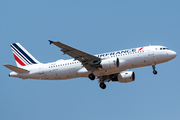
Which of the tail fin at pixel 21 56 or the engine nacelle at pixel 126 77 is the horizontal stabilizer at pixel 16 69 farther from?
the engine nacelle at pixel 126 77

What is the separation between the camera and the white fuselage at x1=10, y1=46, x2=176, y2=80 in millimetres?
46062

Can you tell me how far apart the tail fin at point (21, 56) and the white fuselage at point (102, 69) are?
145cm

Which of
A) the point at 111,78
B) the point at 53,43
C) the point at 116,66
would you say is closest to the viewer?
the point at 53,43

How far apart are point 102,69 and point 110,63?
1.86m

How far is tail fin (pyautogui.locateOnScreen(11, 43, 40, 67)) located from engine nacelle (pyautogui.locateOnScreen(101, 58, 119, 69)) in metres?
11.3

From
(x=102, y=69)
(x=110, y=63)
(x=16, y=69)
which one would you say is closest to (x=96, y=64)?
(x=102, y=69)

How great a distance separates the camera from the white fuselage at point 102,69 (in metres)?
46.1

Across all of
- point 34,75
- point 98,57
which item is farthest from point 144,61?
point 34,75

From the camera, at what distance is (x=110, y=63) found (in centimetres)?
4588

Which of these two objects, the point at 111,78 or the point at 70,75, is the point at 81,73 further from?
the point at 111,78

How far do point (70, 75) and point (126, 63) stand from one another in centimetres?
810

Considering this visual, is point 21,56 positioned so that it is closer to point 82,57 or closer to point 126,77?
point 82,57

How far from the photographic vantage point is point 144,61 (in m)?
46.1

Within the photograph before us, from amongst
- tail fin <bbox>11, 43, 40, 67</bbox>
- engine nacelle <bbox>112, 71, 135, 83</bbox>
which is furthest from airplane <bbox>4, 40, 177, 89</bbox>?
tail fin <bbox>11, 43, 40, 67</bbox>
